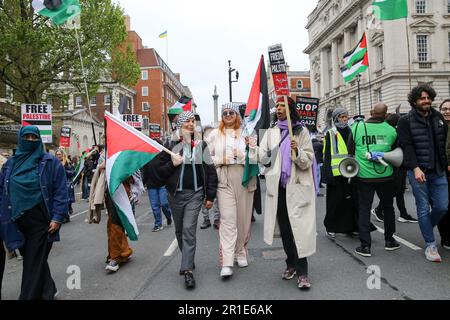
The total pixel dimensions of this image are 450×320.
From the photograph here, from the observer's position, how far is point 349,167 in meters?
5.42

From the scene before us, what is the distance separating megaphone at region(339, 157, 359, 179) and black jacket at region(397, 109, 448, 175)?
67 cm

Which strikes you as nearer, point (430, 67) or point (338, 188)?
point (338, 188)

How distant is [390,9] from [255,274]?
26.7 ft

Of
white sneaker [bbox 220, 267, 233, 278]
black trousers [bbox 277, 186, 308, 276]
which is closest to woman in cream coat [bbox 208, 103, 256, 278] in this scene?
white sneaker [bbox 220, 267, 233, 278]

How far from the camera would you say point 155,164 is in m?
4.64

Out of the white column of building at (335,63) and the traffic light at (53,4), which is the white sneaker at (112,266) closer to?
the traffic light at (53,4)

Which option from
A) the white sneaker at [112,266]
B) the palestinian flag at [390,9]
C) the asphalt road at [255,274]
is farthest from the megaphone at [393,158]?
the palestinian flag at [390,9]

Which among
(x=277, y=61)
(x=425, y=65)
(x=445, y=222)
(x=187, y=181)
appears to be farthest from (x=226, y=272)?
(x=425, y=65)

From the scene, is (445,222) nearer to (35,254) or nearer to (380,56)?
(35,254)

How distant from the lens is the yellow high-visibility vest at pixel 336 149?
5.93m

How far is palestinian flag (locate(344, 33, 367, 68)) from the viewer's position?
14325mm
